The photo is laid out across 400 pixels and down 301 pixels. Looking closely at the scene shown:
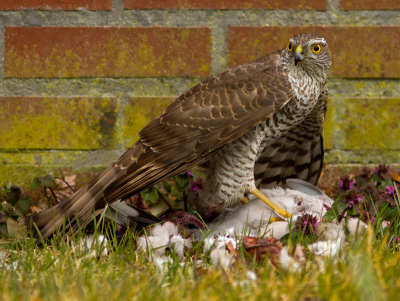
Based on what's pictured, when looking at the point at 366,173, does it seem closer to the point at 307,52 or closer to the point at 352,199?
the point at 352,199

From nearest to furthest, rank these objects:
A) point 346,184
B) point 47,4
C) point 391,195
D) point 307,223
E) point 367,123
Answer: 1. point 307,223
2. point 391,195
3. point 346,184
4. point 47,4
5. point 367,123

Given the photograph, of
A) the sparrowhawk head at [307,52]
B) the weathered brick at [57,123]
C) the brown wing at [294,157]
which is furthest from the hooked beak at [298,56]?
the weathered brick at [57,123]

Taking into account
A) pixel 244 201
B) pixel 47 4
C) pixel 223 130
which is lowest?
pixel 244 201

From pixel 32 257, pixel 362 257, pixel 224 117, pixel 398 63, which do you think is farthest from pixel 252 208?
pixel 398 63

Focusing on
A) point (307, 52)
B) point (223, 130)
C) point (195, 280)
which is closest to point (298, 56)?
point (307, 52)

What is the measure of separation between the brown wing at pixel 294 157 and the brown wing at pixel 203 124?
43 centimetres

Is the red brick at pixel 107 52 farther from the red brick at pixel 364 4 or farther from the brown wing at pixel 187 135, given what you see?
the red brick at pixel 364 4

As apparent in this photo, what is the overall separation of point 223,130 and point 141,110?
670 mm

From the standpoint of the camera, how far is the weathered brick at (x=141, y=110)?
2.31 meters

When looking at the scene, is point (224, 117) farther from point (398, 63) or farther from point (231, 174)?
point (398, 63)

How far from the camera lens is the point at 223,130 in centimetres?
178

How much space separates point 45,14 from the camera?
2.28m

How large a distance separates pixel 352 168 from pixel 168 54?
1.08 m

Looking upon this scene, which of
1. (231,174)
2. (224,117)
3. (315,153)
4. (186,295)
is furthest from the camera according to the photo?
(315,153)
